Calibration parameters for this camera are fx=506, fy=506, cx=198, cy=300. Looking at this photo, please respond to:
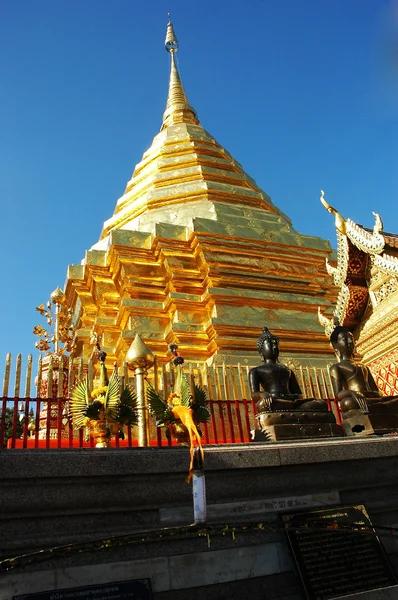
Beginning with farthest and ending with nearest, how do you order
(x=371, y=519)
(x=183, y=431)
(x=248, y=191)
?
(x=248, y=191), (x=183, y=431), (x=371, y=519)

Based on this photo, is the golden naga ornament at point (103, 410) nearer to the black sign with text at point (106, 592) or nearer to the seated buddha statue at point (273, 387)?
the seated buddha statue at point (273, 387)

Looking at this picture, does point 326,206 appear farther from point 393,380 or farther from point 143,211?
point 143,211

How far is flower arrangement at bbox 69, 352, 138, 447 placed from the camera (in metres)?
5.05

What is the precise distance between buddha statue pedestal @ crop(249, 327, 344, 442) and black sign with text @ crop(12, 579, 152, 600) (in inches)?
91.6

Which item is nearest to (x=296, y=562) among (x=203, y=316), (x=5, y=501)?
(x=5, y=501)

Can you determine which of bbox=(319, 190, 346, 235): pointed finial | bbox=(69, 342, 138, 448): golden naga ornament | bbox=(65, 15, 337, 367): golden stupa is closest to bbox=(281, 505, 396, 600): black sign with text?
bbox=(69, 342, 138, 448): golden naga ornament

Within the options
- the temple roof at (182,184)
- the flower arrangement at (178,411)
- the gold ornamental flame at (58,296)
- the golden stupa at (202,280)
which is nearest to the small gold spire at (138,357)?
the flower arrangement at (178,411)

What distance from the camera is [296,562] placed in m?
3.71

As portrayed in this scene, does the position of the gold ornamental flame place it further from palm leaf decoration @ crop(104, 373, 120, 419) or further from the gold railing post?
palm leaf decoration @ crop(104, 373, 120, 419)

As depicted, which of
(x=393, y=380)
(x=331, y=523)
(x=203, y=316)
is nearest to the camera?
(x=331, y=523)

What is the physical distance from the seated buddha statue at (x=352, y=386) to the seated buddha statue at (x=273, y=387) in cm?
45

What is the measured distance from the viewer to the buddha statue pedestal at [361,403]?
19.1ft

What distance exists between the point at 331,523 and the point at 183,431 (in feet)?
6.06

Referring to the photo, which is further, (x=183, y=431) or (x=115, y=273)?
(x=115, y=273)
